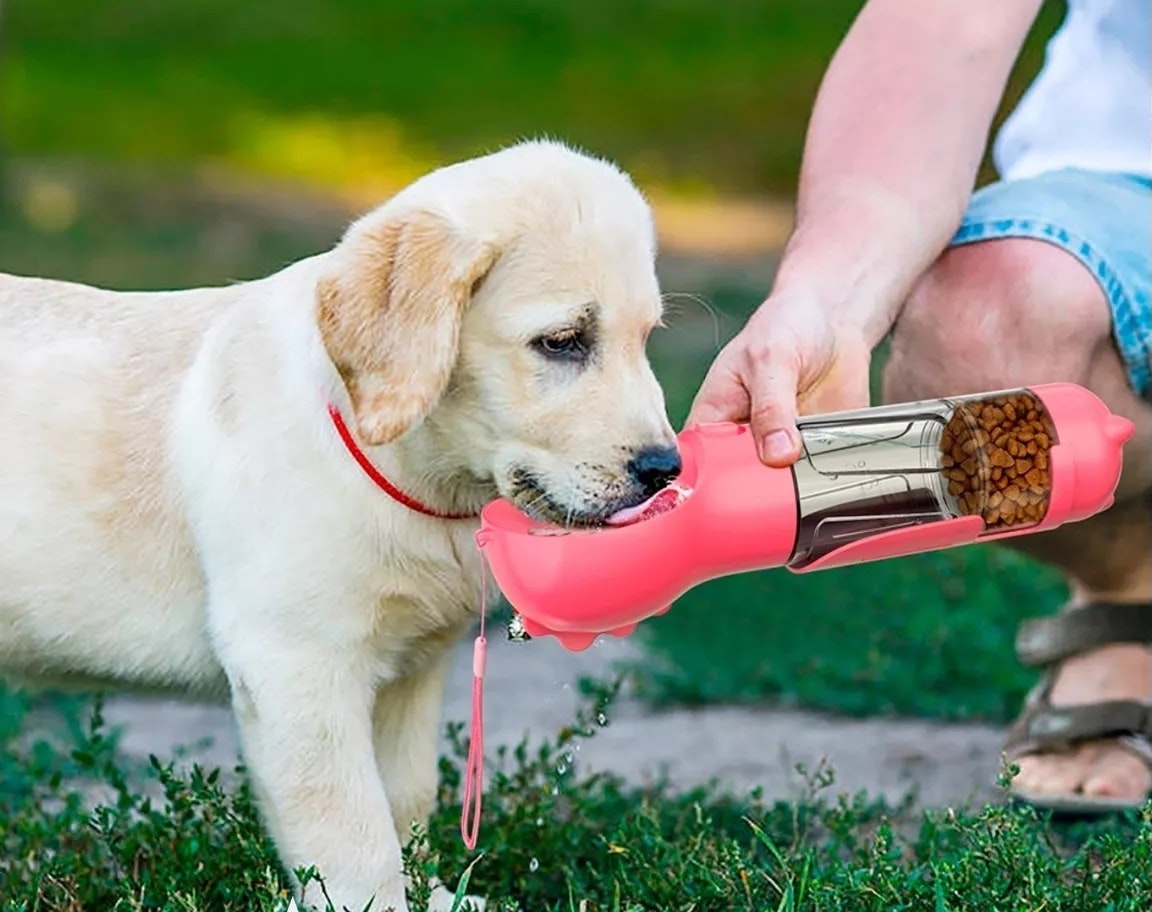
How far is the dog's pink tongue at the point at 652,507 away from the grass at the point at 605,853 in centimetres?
49

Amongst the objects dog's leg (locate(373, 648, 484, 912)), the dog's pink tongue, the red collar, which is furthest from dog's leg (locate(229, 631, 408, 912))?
the dog's pink tongue

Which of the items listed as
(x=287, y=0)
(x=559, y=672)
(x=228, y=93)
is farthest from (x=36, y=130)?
(x=559, y=672)

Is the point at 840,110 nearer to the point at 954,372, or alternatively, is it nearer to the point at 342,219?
the point at 954,372

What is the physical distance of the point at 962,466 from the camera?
2898 mm

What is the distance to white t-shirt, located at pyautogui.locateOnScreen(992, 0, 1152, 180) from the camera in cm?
387

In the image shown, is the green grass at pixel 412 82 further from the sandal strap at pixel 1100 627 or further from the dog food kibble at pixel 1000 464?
the dog food kibble at pixel 1000 464

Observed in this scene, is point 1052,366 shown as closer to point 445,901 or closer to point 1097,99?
point 1097,99

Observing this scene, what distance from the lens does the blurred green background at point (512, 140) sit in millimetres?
4844

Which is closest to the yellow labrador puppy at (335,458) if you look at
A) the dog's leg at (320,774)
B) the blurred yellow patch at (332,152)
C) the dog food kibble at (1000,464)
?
the dog's leg at (320,774)

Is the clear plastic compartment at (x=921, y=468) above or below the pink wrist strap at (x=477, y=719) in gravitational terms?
above

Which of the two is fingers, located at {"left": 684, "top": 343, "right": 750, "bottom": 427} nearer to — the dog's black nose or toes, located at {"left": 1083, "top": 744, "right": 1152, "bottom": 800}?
the dog's black nose

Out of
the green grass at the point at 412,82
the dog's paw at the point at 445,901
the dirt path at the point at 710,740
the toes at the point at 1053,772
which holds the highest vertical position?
the dog's paw at the point at 445,901

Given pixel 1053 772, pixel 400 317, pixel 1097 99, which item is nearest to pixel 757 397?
pixel 400 317

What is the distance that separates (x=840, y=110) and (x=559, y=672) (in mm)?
1713
